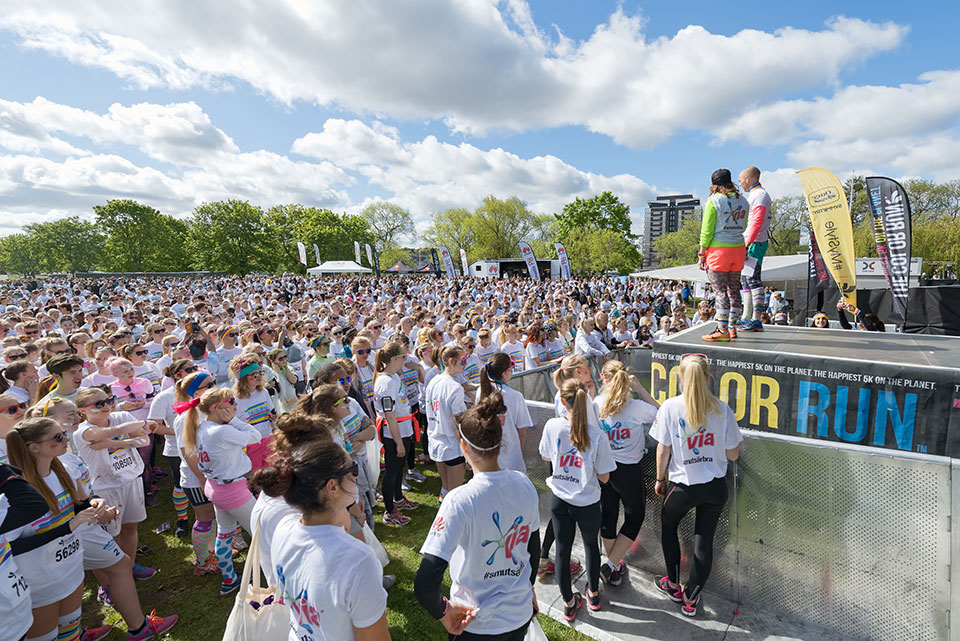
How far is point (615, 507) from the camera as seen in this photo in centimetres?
387

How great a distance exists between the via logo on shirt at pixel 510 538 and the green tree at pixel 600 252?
5488 cm

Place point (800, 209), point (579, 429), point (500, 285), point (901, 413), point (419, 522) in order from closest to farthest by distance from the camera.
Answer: point (579, 429) → point (901, 413) → point (419, 522) → point (500, 285) → point (800, 209)

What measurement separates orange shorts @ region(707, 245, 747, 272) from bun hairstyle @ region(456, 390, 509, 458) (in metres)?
4.65

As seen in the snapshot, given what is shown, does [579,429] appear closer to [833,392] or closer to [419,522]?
[419,522]

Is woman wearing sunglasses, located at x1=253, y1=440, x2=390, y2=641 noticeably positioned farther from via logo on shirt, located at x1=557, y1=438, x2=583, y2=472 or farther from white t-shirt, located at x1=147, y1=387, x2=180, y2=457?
white t-shirt, located at x1=147, y1=387, x2=180, y2=457

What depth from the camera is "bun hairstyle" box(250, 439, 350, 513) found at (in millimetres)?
1790

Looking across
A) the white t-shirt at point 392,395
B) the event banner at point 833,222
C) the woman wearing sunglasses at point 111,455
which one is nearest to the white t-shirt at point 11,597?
the woman wearing sunglasses at point 111,455

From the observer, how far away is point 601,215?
2419 inches

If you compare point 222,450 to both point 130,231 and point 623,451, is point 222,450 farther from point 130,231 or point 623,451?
point 130,231

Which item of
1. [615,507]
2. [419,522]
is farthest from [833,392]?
[419,522]

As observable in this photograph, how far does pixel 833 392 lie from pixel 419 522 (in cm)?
491

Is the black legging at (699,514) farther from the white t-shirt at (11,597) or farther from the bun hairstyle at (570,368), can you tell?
the white t-shirt at (11,597)

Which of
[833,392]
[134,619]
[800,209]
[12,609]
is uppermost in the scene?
[800,209]

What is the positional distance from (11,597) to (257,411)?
89.1 inches
